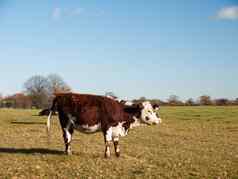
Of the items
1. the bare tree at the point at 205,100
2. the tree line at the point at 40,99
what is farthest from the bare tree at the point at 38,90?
the bare tree at the point at 205,100

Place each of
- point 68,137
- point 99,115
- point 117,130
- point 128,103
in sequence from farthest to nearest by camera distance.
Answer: point 128,103 → point 68,137 → point 117,130 → point 99,115

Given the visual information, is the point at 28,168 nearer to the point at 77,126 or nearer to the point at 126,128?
the point at 77,126

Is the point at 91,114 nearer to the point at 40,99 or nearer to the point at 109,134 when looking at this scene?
the point at 109,134

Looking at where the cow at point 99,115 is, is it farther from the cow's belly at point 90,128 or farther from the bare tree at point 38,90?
the bare tree at point 38,90

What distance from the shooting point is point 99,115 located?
43.9 ft

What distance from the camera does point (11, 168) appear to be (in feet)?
36.8

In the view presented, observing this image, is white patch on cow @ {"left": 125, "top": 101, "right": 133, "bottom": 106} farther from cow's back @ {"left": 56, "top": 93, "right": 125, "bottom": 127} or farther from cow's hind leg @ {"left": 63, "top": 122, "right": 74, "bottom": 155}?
cow's hind leg @ {"left": 63, "top": 122, "right": 74, "bottom": 155}

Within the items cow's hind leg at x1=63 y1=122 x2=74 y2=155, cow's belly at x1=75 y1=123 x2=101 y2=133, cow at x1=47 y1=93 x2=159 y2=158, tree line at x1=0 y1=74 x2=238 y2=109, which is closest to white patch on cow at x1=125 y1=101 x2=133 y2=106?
cow at x1=47 y1=93 x2=159 y2=158

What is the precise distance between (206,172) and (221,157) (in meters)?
3.60

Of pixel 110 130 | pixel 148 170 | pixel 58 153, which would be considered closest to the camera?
pixel 148 170

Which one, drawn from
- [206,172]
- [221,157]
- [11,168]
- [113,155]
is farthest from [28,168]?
[221,157]

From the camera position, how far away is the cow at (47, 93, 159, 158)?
1335 centimetres

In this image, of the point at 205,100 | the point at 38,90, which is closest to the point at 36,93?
the point at 38,90

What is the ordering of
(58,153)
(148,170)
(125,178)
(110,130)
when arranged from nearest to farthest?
(125,178) → (148,170) → (110,130) → (58,153)
